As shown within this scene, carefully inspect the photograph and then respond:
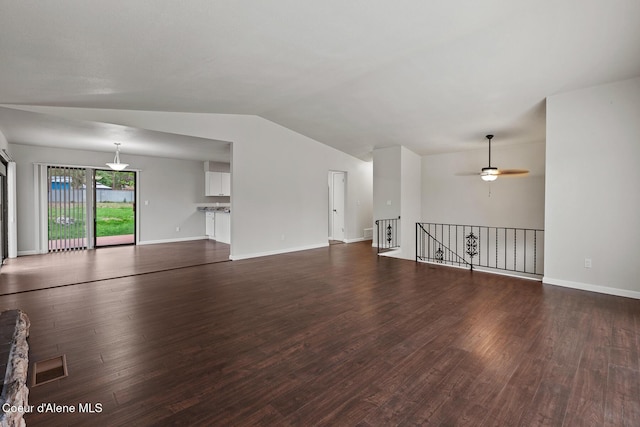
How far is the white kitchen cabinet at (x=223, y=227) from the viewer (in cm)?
885

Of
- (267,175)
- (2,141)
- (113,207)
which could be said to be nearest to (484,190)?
(267,175)

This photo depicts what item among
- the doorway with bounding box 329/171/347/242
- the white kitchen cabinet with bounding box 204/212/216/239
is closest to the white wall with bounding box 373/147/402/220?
the doorway with bounding box 329/171/347/242

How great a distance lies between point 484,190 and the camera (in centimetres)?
767

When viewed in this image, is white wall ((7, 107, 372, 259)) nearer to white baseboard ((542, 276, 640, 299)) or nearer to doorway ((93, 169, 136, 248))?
doorway ((93, 169, 136, 248))

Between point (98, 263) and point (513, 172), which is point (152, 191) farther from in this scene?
point (513, 172)

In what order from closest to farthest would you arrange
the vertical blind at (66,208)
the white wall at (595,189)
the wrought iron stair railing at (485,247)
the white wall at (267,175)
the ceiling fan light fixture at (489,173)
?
1. the white wall at (595,189)
2. the white wall at (267,175)
3. the ceiling fan light fixture at (489,173)
4. the wrought iron stair railing at (485,247)
5. the vertical blind at (66,208)

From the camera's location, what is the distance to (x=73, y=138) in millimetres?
6184

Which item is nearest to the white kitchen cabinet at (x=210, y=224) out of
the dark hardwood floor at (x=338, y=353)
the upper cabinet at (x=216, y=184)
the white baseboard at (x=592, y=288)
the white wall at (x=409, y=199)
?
the upper cabinet at (x=216, y=184)

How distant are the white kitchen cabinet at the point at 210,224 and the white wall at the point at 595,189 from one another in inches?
340

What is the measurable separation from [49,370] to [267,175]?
524 centimetres

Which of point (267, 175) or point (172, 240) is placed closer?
point (267, 175)

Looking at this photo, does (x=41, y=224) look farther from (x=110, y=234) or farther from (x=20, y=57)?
(x=20, y=57)

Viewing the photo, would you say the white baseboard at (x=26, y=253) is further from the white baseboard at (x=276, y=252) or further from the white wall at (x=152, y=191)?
the white baseboard at (x=276, y=252)

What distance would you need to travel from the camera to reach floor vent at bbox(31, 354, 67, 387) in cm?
218
